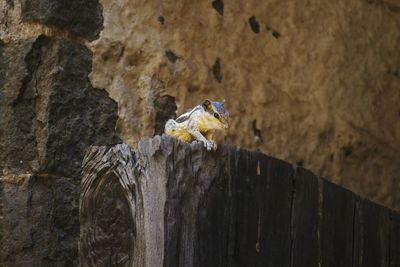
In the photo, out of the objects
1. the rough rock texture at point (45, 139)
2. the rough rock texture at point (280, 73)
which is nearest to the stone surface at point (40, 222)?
the rough rock texture at point (45, 139)

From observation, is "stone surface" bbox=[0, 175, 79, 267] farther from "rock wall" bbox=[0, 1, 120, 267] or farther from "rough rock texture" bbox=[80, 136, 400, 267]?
"rough rock texture" bbox=[80, 136, 400, 267]

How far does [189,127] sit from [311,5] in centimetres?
119

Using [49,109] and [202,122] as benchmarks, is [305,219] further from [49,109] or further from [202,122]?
[49,109]

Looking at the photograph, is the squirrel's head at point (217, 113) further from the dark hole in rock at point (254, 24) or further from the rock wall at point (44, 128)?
the dark hole in rock at point (254, 24)

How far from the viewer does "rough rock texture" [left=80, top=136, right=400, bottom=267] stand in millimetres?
1809

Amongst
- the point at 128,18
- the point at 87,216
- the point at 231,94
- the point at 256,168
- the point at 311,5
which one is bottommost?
the point at 87,216

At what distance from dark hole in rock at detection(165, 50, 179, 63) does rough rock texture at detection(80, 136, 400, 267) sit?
0.83 m

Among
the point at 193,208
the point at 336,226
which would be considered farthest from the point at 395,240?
the point at 193,208

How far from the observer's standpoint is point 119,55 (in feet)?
9.23

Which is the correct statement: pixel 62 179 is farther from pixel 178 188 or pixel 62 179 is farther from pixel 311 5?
pixel 311 5

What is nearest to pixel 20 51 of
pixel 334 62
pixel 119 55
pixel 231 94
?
pixel 119 55

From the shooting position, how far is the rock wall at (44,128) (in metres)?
2.58

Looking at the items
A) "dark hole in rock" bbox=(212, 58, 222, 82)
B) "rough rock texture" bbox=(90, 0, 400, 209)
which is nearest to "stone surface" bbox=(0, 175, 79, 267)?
"rough rock texture" bbox=(90, 0, 400, 209)

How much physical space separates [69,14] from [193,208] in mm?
1142
